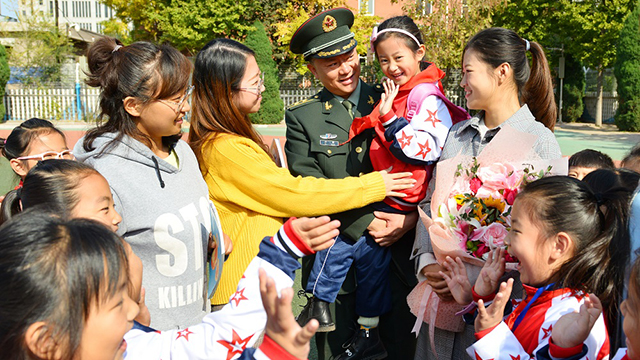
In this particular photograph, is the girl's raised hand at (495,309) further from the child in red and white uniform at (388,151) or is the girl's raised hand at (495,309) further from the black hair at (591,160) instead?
the black hair at (591,160)

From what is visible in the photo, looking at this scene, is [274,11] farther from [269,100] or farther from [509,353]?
[509,353]

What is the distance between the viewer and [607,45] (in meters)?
22.0

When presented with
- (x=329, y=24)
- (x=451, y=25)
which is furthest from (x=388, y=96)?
(x=451, y=25)

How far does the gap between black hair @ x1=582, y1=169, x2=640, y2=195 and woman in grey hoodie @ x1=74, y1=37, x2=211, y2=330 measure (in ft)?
5.46

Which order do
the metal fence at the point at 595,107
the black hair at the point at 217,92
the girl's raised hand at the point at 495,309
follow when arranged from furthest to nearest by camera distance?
the metal fence at the point at 595,107 → the black hair at the point at 217,92 → the girl's raised hand at the point at 495,309

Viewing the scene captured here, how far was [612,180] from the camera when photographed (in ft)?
7.55

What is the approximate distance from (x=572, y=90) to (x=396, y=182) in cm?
2459

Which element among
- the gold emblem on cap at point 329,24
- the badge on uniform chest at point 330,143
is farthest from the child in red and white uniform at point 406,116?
the gold emblem on cap at point 329,24

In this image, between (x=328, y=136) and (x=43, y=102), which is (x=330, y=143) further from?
(x=43, y=102)

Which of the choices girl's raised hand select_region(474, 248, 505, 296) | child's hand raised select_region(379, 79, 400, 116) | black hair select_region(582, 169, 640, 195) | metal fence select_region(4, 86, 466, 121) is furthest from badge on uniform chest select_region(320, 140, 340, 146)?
metal fence select_region(4, 86, 466, 121)

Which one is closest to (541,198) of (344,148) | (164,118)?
(344,148)

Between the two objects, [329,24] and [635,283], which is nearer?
[635,283]

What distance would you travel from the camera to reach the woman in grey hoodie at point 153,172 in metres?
2.26

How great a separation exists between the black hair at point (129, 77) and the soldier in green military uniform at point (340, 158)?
2.97ft
